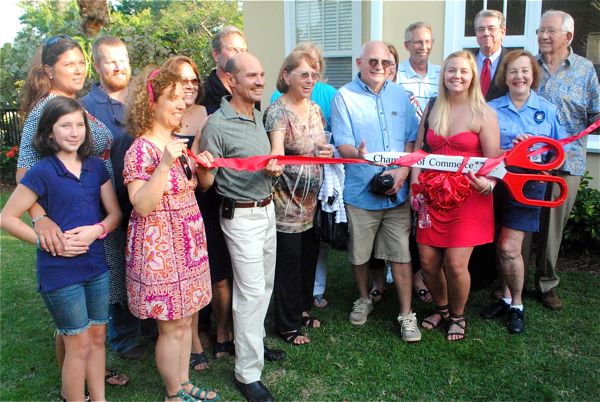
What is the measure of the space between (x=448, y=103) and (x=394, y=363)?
1896 mm

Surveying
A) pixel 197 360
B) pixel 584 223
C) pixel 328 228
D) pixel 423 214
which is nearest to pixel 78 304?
pixel 197 360

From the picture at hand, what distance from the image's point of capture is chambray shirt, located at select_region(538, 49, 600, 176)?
170 inches

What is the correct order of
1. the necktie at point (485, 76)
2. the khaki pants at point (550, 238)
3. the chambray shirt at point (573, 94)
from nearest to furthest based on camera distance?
1. the chambray shirt at point (573, 94)
2. the khaki pants at point (550, 238)
3. the necktie at point (485, 76)

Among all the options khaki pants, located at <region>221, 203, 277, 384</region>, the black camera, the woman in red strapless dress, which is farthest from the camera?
the black camera

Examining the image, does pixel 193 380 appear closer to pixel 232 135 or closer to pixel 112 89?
pixel 232 135

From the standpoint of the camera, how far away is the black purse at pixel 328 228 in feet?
13.1

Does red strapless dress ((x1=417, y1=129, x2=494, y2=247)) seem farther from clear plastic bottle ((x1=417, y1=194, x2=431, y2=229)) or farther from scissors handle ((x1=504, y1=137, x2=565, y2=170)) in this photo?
scissors handle ((x1=504, y1=137, x2=565, y2=170))

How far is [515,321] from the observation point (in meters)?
4.11

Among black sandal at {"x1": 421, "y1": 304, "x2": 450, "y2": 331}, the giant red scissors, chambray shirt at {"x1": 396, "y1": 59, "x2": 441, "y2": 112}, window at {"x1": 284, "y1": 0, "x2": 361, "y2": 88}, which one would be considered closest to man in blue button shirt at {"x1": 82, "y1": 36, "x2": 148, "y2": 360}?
the giant red scissors

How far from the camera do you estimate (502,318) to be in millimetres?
4305

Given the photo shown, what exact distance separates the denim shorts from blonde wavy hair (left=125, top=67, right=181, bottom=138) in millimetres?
848

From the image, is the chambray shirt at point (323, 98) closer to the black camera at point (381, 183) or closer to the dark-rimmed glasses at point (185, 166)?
the black camera at point (381, 183)

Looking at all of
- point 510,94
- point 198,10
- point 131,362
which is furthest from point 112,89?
point 198,10

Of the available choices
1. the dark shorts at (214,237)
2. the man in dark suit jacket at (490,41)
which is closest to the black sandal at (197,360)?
the dark shorts at (214,237)
